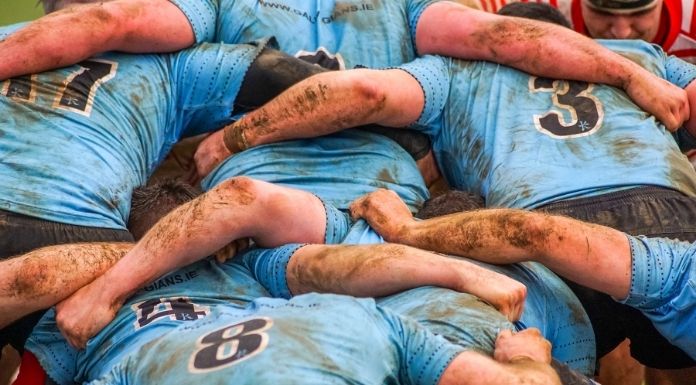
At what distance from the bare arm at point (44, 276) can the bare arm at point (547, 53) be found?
4.56ft

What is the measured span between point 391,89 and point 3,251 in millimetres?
1192

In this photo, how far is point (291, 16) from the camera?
446 cm

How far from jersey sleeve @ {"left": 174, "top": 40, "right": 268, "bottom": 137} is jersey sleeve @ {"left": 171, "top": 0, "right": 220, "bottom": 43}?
0.06 m

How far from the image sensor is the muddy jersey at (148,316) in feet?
10.7

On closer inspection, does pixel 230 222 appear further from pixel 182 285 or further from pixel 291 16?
pixel 291 16

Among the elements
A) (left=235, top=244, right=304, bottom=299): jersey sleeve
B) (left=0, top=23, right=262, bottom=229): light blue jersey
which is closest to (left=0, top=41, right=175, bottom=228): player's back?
(left=0, top=23, right=262, bottom=229): light blue jersey

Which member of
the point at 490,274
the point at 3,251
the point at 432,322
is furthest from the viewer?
the point at 3,251

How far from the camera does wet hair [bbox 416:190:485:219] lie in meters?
3.81

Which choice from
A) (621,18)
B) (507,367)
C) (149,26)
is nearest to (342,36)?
(149,26)

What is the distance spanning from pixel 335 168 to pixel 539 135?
0.60 m

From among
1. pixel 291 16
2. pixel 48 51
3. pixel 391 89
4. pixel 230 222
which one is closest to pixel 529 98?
pixel 391 89

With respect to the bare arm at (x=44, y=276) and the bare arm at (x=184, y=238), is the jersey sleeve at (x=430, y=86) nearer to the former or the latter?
the bare arm at (x=184, y=238)

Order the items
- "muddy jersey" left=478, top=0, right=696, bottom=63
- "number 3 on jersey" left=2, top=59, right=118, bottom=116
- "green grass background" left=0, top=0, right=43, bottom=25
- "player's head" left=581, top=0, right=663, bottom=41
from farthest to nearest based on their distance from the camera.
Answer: "green grass background" left=0, top=0, right=43, bottom=25 < "muddy jersey" left=478, top=0, right=696, bottom=63 < "player's head" left=581, top=0, right=663, bottom=41 < "number 3 on jersey" left=2, top=59, right=118, bottom=116

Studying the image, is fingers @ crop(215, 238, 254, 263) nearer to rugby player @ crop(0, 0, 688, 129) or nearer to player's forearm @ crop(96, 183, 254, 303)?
player's forearm @ crop(96, 183, 254, 303)
